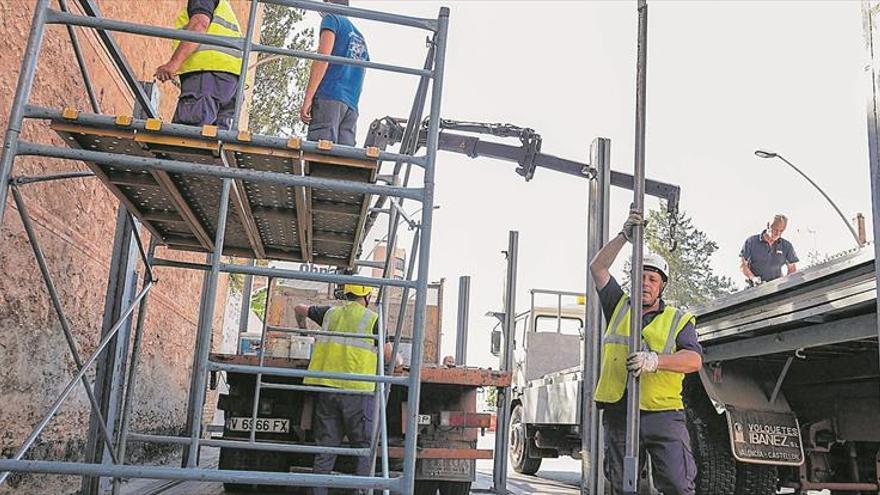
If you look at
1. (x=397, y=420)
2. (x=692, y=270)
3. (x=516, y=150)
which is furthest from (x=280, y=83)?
(x=692, y=270)

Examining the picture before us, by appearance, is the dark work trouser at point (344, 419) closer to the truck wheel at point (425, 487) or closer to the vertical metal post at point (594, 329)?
the truck wheel at point (425, 487)

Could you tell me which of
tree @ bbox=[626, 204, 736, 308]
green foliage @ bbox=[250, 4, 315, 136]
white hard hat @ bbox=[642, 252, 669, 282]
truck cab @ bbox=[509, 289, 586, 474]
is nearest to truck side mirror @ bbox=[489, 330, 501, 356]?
truck cab @ bbox=[509, 289, 586, 474]

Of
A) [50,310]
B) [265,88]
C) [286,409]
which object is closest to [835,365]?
[286,409]

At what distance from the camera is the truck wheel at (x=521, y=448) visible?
12.4 meters

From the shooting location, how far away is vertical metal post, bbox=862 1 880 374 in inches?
135

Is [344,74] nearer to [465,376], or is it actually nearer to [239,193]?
[239,193]

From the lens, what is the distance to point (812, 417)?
6148 millimetres

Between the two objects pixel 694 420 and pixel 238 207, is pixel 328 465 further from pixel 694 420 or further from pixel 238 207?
pixel 694 420

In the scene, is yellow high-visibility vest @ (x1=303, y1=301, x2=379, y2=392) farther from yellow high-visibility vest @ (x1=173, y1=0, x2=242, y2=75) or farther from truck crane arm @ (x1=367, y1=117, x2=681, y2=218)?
truck crane arm @ (x1=367, y1=117, x2=681, y2=218)

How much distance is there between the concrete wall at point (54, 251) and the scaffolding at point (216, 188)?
1.62 feet

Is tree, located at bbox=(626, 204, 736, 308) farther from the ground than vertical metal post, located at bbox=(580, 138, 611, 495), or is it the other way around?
tree, located at bbox=(626, 204, 736, 308)

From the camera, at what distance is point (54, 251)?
536 cm

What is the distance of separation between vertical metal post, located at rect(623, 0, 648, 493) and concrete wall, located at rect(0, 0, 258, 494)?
3.47 m

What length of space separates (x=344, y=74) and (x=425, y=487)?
12.5 ft
